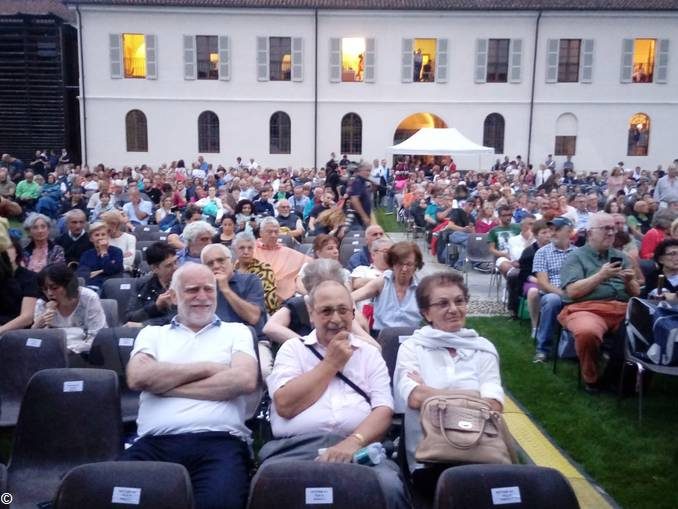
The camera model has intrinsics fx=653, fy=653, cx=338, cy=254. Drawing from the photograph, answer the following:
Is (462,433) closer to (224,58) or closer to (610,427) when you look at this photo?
(610,427)

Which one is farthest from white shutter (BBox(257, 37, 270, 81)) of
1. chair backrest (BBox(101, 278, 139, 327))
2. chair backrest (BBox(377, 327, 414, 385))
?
chair backrest (BBox(377, 327, 414, 385))

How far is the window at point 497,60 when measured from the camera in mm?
27906

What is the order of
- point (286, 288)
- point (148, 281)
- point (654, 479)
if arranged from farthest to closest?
point (286, 288), point (148, 281), point (654, 479)

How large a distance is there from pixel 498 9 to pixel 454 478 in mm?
27849

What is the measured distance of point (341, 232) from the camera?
8320 millimetres

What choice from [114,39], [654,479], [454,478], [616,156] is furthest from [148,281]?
[616,156]

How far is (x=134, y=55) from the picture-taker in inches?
1118

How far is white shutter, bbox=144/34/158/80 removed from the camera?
27.5 meters

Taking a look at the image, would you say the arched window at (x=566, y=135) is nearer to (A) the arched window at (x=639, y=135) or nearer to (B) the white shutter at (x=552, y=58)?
(B) the white shutter at (x=552, y=58)

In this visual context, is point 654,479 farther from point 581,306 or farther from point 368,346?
point 368,346

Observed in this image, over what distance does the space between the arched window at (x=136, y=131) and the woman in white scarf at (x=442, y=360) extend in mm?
27115

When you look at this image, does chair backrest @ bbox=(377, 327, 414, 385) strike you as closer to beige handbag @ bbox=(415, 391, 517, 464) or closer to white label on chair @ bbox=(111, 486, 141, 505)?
beige handbag @ bbox=(415, 391, 517, 464)

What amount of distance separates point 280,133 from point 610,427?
25.0 m

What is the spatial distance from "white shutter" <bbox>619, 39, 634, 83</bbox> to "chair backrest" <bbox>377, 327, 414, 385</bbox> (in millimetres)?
27772
